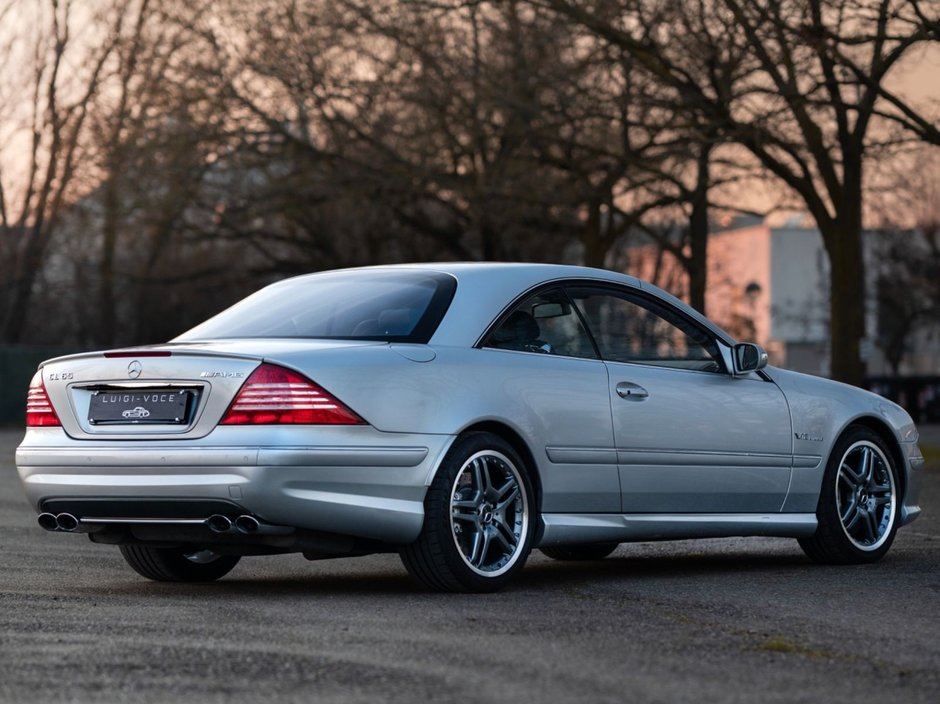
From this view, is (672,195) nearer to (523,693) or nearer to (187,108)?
(187,108)

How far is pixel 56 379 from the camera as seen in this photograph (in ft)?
24.8

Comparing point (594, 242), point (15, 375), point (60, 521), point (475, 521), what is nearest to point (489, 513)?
point (475, 521)

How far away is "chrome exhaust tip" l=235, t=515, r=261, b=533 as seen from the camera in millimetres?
6938

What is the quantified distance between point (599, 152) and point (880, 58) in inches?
198

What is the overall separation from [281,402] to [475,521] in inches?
39.4

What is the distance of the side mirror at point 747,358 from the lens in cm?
873

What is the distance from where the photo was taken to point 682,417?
8.45 m

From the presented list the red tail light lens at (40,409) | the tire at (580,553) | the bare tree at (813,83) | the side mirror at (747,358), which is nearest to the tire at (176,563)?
the red tail light lens at (40,409)

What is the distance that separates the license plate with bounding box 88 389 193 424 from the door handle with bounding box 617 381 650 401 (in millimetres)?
2062

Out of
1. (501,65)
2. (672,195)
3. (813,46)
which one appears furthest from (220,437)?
(672,195)

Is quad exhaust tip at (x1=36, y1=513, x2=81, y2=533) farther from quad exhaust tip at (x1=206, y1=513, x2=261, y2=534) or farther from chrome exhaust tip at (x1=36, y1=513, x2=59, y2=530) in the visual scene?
quad exhaust tip at (x1=206, y1=513, x2=261, y2=534)

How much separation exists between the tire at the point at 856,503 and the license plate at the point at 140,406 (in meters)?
3.66

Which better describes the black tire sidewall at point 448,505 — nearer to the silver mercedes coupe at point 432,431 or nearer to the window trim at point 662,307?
the silver mercedes coupe at point 432,431

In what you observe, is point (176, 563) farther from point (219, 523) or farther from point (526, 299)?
point (526, 299)
